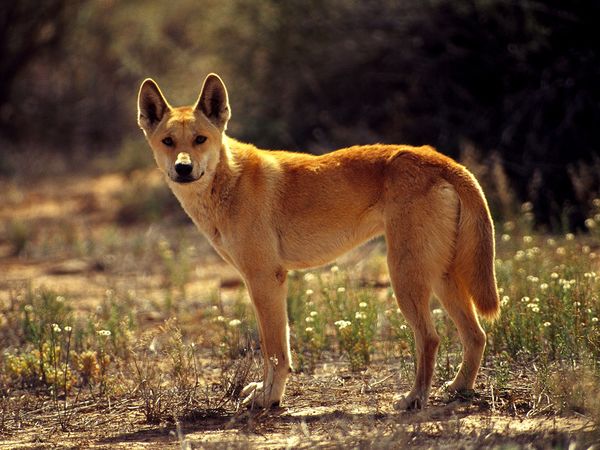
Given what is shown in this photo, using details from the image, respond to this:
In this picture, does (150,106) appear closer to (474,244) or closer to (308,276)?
(308,276)

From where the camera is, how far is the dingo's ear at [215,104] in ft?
18.2

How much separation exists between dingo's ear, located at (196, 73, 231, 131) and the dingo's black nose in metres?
0.51

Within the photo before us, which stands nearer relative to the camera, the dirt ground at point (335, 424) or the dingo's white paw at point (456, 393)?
the dirt ground at point (335, 424)

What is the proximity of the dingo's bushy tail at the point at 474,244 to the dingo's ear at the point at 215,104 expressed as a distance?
160cm

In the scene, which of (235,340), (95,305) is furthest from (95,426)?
(95,305)

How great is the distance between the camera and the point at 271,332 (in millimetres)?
5082

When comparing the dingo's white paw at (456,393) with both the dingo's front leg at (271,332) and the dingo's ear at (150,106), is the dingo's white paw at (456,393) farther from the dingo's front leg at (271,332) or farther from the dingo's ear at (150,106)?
the dingo's ear at (150,106)

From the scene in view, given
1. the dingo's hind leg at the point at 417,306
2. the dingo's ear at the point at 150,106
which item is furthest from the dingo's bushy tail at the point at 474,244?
the dingo's ear at the point at 150,106

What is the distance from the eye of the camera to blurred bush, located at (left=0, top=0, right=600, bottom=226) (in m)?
9.23

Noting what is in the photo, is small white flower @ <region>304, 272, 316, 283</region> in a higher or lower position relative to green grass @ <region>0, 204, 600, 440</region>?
higher

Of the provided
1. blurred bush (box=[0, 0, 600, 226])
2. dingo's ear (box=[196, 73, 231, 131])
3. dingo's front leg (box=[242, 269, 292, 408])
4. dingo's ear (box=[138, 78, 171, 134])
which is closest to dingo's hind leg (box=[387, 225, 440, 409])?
dingo's front leg (box=[242, 269, 292, 408])

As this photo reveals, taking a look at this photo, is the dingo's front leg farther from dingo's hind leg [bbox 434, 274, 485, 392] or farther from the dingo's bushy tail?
the dingo's bushy tail

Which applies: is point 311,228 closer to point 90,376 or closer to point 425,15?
point 90,376

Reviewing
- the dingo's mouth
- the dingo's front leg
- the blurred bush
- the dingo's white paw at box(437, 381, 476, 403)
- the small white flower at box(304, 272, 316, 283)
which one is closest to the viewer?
the dingo's white paw at box(437, 381, 476, 403)
